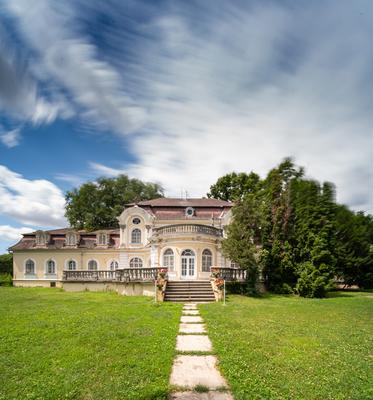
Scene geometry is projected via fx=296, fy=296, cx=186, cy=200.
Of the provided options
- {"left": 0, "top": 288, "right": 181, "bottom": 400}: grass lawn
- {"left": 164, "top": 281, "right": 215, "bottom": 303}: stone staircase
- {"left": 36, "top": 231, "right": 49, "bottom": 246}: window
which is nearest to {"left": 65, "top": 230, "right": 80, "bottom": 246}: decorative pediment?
{"left": 36, "top": 231, "right": 49, "bottom": 246}: window

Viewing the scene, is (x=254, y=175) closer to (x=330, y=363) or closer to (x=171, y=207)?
(x=171, y=207)

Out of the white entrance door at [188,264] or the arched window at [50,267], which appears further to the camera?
the arched window at [50,267]

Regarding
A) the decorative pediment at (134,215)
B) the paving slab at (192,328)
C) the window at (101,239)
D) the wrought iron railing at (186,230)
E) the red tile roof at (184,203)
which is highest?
the red tile roof at (184,203)

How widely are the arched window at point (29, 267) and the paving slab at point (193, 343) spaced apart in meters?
29.0

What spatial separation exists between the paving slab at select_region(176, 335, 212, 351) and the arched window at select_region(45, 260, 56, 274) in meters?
27.6

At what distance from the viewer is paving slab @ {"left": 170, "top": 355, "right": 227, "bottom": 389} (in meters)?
5.49

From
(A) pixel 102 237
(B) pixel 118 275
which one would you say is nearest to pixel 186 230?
(B) pixel 118 275

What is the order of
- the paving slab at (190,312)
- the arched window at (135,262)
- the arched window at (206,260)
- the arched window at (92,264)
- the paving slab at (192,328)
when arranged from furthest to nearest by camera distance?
the arched window at (92,264)
the arched window at (135,262)
the arched window at (206,260)
the paving slab at (190,312)
the paving slab at (192,328)

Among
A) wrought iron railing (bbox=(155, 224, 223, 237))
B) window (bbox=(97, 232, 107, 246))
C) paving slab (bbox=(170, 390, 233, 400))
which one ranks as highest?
wrought iron railing (bbox=(155, 224, 223, 237))

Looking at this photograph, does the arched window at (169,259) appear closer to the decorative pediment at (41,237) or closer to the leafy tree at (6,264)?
the decorative pediment at (41,237)

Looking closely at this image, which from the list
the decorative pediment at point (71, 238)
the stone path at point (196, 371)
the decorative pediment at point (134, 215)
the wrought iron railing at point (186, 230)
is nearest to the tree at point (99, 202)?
the decorative pediment at point (71, 238)

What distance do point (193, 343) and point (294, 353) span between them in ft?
8.63

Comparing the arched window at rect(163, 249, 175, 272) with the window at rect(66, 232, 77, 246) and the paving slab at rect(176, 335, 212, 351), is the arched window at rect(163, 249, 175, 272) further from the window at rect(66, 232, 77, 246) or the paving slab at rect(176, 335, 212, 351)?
the window at rect(66, 232, 77, 246)

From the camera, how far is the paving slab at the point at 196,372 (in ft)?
18.0
